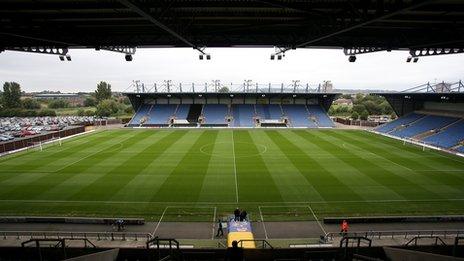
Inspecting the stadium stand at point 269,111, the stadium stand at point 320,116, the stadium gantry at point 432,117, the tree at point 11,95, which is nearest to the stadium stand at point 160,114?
the stadium stand at point 269,111

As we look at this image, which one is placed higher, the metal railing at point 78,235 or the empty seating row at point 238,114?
the empty seating row at point 238,114

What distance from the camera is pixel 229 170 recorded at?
27.4 metres

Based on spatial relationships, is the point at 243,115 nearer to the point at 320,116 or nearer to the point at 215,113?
the point at 215,113

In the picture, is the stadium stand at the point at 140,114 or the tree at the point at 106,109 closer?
the stadium stand at the point at 140,114

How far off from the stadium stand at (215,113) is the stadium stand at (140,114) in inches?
461

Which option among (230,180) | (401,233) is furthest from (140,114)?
(401,233)

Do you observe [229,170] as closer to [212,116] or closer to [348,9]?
[348,9]

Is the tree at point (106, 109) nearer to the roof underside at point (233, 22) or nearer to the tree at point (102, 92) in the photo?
the tree at point (102, 92)

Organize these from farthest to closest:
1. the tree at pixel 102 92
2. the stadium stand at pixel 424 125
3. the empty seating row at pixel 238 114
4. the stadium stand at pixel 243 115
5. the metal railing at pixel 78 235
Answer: the tree at pixel 102 92 → the empty seating row at pixel 238 114 → the stadium stand at pixel 243 115 → the stadium stand at pixel 424 125 → the metal railing at pixel 78 235

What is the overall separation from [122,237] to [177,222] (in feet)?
9.98

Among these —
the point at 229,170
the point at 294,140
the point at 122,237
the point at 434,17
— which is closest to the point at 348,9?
the point at 434,17

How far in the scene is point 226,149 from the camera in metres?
36.6

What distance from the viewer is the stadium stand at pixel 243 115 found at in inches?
2310

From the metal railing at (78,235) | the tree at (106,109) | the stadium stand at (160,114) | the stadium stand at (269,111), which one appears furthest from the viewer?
the tree at (106,109)
